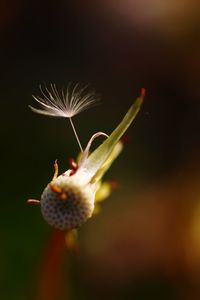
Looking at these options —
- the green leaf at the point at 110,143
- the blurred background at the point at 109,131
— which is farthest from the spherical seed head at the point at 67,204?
the blurred background at the point at 109,131

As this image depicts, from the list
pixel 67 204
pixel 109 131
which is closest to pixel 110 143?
pixel 67 204

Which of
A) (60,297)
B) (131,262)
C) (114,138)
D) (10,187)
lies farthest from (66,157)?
(114,138)

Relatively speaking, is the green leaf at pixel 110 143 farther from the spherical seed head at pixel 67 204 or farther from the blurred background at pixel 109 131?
the blurred background at pixel 109 131

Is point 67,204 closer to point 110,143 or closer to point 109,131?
point 110,143

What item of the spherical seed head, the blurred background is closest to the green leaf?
the spherical seed head

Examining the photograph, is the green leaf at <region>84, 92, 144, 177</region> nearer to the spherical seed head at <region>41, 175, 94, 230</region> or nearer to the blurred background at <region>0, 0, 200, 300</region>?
the spherical seed head at <region>41, 175, 94, 230</region>

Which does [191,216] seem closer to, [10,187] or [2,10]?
[10,187]
